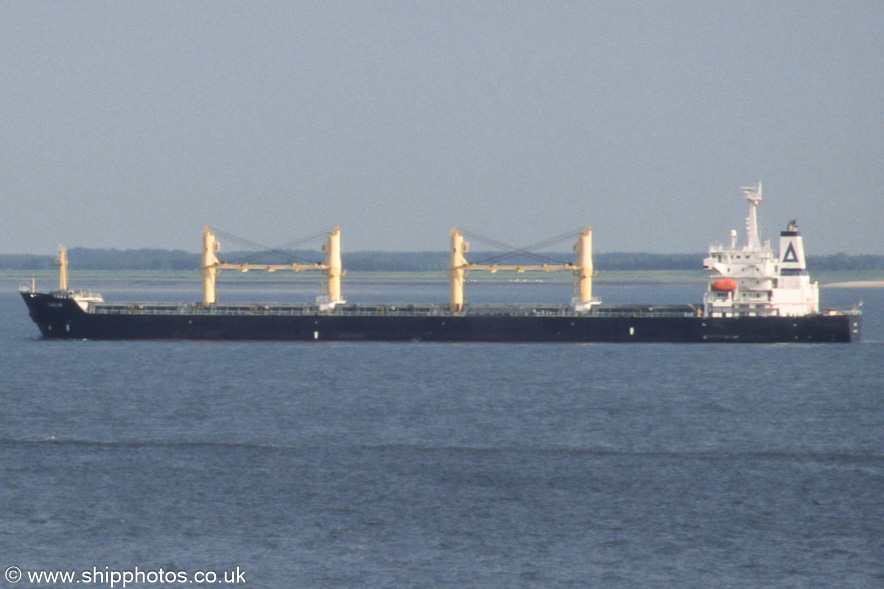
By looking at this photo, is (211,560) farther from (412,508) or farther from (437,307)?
(437,307)

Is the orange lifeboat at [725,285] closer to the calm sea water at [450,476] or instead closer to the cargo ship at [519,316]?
the cargo ship at [519,316]

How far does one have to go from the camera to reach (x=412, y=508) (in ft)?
94.5

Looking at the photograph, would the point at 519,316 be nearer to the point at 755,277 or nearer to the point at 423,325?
the point at 423,325

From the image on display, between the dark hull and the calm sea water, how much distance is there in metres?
9.13

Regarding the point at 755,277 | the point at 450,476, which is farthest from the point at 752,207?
the point at 450,476

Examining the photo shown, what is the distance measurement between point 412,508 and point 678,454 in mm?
10358

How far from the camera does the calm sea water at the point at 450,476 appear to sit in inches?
979

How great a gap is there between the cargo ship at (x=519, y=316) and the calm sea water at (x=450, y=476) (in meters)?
9.32

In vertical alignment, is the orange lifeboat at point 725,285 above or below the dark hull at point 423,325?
above

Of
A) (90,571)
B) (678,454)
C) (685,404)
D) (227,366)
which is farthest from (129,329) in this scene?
(90,571)

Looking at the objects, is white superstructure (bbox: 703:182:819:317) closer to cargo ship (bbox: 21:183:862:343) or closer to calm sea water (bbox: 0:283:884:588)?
cargo ship (bbox: 21:183:862:343)

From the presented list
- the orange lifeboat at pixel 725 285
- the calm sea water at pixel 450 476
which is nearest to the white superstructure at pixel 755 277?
the orange lifeboat at pixel 725 285

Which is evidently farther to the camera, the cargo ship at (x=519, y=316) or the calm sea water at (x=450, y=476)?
the cargo ship at (x=519, y=316)

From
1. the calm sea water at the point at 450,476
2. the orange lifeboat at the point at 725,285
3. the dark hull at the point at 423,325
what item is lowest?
the calm sea water at the point at 450,476
